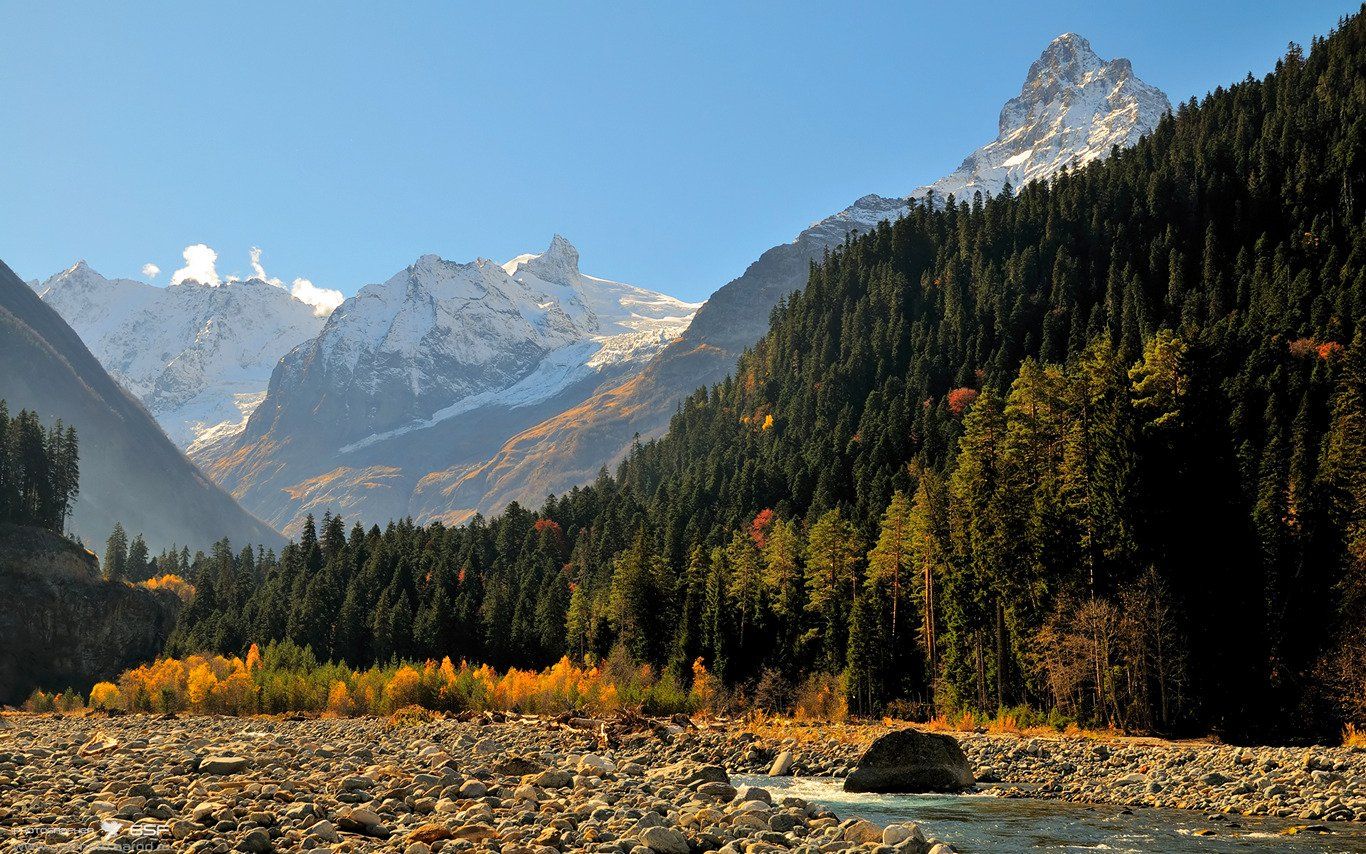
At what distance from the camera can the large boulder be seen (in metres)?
35.9

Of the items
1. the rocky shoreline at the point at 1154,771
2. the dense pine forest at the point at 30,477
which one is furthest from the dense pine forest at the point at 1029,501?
the dense pine forest at the point at 30,477

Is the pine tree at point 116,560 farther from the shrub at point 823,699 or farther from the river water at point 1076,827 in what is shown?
the river water at point 1076,827

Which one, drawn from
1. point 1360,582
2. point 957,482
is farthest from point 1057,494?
point 1360,582

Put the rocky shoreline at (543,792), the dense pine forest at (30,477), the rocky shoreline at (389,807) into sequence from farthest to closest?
1. the dense pine forest at (30,477)
2. the rocky shoreline at (543,792)
3. the rocky shoreline at (389,807)

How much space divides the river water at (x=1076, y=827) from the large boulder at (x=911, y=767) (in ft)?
7.39

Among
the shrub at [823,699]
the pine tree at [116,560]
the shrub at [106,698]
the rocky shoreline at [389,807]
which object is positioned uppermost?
the pine tree at [116,560]

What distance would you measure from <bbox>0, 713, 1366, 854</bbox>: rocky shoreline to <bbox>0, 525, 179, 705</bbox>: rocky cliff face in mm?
92032

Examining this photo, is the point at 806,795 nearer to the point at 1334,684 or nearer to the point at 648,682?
the point at 1334,684

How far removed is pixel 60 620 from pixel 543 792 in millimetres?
126366

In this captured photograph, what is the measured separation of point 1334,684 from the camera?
1832 inches

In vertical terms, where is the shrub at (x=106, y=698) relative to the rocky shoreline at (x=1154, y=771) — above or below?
below

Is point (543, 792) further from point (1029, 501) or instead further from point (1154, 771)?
point (1029, 501)

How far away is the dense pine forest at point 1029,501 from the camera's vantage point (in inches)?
2037

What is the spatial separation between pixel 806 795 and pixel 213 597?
5388 inches
